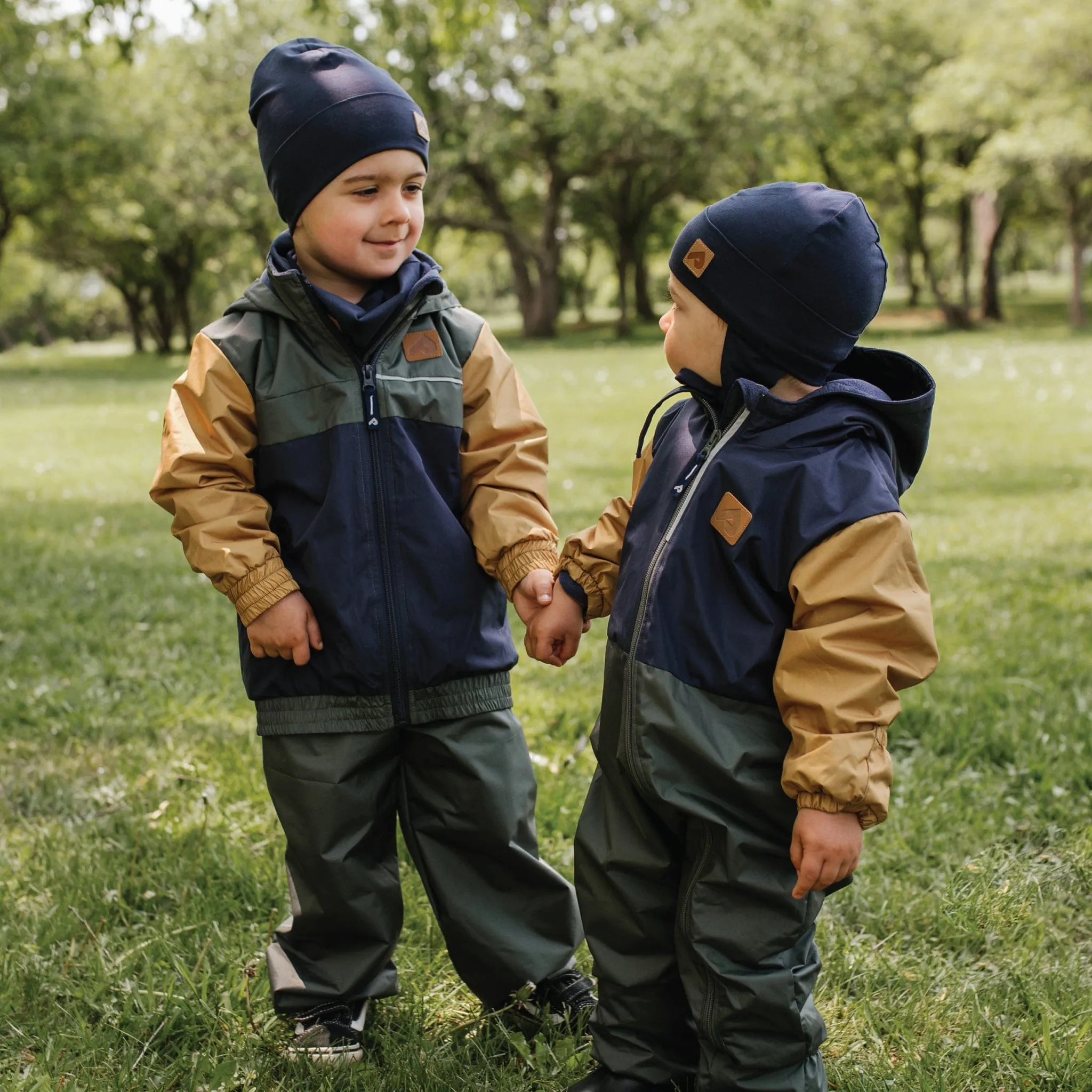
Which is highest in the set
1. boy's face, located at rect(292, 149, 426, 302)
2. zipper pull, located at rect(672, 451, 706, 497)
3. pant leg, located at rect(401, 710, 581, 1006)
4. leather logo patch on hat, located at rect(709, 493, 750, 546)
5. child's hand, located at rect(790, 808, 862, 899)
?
boy's face, located at rect(292, 149, 426, 302)

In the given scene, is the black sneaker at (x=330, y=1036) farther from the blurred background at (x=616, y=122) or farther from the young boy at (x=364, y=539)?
the blurred background at (x=616, y=122)

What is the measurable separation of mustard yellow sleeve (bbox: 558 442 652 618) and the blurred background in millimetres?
23413

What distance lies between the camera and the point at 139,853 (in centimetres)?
292

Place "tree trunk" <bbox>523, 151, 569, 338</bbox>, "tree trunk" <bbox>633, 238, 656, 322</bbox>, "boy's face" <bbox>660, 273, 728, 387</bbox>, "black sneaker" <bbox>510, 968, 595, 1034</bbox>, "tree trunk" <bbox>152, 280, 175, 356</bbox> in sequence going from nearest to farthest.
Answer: "boy's face" <bbox>660, 273, 728, 387</bbox>, "black sneaker" <bbox>510, 968, 595, 1034</bbox>, "tree trunk" <bbox>523, 151, 569, 338</bbox>, "tree trunk" <bbox>633, 238, 656, 322</bbox>, "tree trunk" <bbox>152, 280, 175, 356</bbox>

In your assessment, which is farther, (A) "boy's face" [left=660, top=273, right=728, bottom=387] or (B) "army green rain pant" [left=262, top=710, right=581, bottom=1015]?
(B) "army green rain pant" [left=262, top=710, right=581, bottom=1015]

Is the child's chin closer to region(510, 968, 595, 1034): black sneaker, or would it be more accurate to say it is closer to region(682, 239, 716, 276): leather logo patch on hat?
region(682, 239, 716, 276): leather logo patch on hat

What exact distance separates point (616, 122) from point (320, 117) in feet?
92.1

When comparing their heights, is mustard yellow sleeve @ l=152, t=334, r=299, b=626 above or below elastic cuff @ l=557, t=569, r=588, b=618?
above

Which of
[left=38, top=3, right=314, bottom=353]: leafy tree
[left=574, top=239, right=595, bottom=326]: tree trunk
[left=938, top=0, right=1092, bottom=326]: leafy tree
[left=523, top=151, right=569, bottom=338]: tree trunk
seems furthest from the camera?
[left=574, top=239, right=595, bottom=326]: tree trunk

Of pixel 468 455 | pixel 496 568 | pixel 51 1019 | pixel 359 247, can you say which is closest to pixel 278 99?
pixel 359 247

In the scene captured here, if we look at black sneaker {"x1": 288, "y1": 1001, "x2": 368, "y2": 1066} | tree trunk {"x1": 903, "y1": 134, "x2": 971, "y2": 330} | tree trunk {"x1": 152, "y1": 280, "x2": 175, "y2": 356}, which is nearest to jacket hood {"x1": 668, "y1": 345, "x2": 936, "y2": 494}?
black sneaker {"x1": 288, "y1": 1001, "x2": 368, "y2": 1066}

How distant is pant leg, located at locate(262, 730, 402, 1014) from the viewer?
86.7 inches

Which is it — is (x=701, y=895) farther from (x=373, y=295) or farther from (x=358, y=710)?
(x=373, y=295)

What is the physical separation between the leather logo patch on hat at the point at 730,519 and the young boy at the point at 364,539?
18.2 inches
